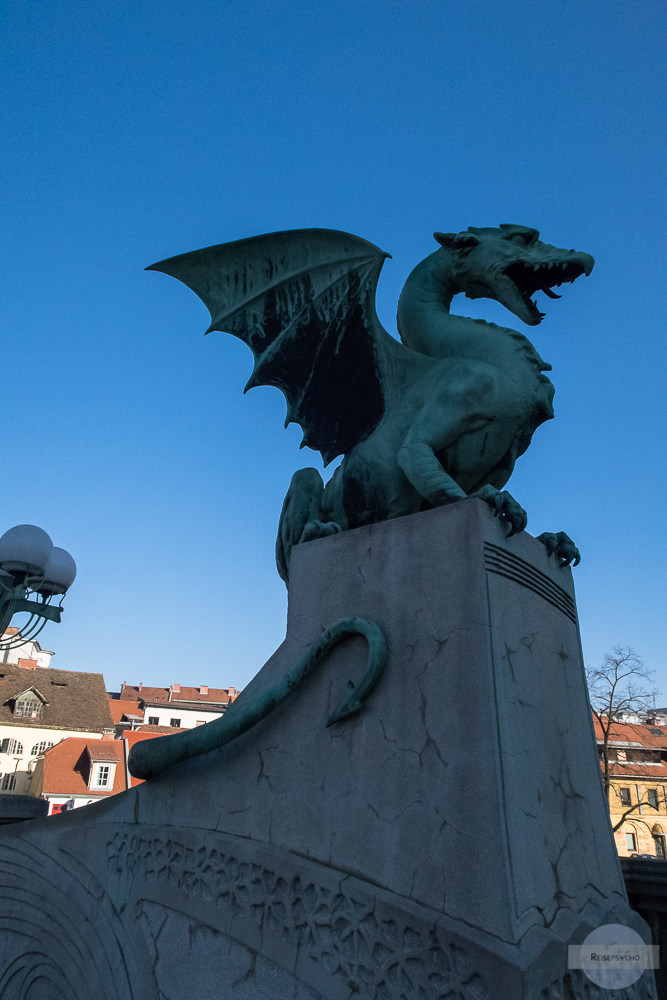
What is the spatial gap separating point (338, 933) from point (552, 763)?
1.07 metres

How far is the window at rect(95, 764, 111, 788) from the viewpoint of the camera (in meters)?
26.1

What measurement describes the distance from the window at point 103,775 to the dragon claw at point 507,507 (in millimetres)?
27542

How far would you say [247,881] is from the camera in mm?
2709

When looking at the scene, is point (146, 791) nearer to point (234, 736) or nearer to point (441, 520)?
point (234, 736)

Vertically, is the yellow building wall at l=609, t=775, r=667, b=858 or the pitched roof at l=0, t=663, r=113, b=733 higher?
the pitched roof at l=0, t=663, r=113, b=733

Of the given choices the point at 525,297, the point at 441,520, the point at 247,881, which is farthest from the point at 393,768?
the point at 525,297

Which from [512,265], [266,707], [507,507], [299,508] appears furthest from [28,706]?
[507,507]

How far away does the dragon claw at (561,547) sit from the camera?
135 inches

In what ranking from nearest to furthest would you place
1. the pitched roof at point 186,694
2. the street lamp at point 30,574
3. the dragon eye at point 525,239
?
the dragon eye at point 525,239 → the street lamp at point 30,574 → the pitched roof at point 186,694

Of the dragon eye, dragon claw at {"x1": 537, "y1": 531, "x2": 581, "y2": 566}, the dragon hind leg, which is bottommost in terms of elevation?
dragon claw at {"x1": 537, "y1": 531, "x2": 581, "y2": 566}

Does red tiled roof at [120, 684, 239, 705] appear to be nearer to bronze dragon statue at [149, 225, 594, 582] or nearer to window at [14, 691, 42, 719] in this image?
window at [14, 691, 42, 719]

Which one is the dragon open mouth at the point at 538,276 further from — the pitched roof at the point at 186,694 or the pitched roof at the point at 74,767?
the pitched roof at the point at 186,694

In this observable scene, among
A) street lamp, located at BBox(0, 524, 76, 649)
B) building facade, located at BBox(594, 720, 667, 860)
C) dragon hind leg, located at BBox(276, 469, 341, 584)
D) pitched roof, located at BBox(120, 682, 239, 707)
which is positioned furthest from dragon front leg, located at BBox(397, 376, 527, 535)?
pitched roof, located at BBox(120, 682, 239, 707)

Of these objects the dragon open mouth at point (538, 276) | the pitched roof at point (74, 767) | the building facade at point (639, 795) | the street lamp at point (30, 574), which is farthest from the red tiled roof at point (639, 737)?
the dragon open mouth at point (538, 276)
